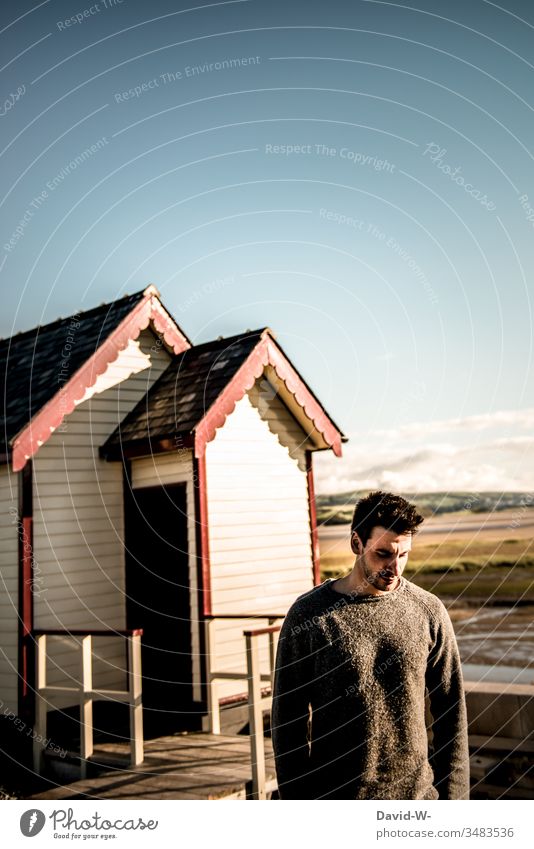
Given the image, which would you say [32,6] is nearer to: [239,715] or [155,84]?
[155,84]

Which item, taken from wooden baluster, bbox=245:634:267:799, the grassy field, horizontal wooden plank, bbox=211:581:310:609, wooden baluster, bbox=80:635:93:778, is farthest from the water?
wooden baluster, bbox=80:635:93:778

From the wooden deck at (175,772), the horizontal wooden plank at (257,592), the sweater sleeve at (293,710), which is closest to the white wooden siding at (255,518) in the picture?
the horizontal wooden plank at (257,592)

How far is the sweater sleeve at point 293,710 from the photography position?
2428mm

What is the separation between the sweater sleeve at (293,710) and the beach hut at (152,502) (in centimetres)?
438

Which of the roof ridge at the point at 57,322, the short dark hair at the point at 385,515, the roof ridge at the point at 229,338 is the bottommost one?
the short dark hair at the point at 385,515

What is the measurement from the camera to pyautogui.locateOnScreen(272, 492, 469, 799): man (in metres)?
2.44

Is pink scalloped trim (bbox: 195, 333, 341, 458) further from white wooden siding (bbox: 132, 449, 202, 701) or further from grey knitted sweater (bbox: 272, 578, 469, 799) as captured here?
grey knitted sweater (bbox: 272, 578, 469, 799)

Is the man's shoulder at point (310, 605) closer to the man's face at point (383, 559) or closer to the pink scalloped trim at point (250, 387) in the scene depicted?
the man's face at point (383, 559)

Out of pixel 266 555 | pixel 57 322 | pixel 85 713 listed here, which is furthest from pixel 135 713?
pixel 57 322

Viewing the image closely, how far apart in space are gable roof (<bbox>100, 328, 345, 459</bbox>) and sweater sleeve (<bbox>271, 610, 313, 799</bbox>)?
177 inches

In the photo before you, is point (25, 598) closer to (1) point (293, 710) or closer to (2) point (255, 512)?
(2) point (255, 512)

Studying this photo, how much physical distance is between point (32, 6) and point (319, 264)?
2527 mm
